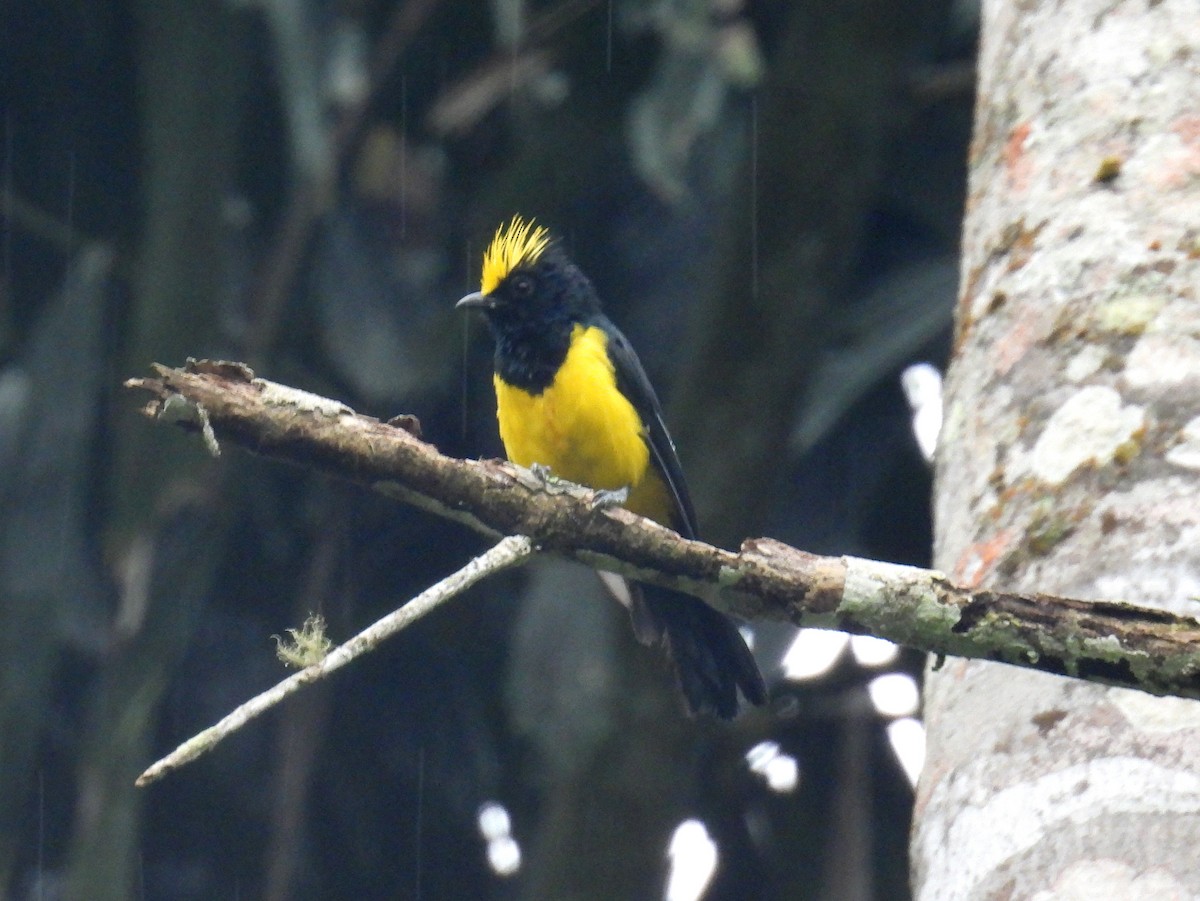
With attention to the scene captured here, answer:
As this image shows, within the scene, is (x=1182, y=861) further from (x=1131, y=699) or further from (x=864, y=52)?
(x=864, y=52)

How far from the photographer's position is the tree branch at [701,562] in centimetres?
217

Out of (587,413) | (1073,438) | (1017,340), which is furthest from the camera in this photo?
(587,413)

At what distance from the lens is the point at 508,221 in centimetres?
573

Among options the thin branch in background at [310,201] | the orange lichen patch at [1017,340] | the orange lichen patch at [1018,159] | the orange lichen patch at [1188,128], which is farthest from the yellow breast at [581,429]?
the orange lichen patch at [1188,128]

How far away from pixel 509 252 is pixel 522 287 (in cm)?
17

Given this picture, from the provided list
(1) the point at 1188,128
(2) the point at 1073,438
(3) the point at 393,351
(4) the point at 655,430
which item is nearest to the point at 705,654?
(4) the point at 655,430

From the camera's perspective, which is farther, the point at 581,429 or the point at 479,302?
the point at 479,302

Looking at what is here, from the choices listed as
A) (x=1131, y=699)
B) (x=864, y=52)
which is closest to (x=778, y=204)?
(x=864, y=52)

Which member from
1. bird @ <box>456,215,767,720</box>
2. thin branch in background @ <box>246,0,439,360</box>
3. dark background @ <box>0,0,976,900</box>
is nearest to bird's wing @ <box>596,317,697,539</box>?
bird @ <box>456,215,767,720</box>

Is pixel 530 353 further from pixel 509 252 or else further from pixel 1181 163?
pixel 1181 163

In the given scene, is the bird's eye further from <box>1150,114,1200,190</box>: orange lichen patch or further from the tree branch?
the tree branch

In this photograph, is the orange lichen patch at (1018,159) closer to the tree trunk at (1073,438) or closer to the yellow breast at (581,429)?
the tree trunk at (1073,438)

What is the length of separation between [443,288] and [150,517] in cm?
156

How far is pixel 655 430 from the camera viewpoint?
4.93m
